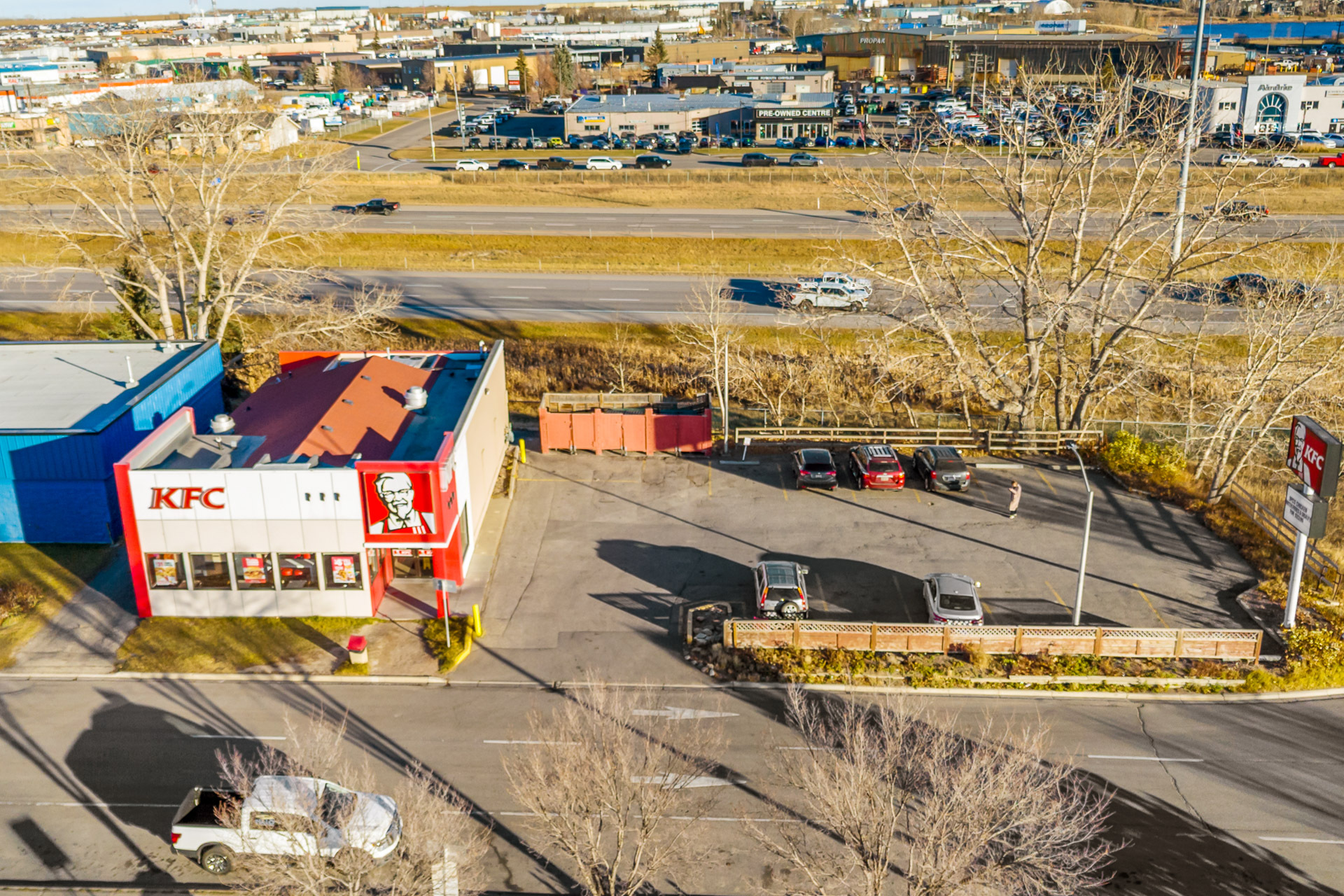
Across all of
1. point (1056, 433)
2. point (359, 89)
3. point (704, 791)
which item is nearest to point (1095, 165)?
point (1056, 433)

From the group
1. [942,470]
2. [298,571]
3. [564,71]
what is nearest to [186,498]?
[298,571]

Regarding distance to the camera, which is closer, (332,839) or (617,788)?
(617,788)

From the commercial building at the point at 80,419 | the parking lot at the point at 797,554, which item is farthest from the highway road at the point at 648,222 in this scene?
the parking lot at the point at 797,554

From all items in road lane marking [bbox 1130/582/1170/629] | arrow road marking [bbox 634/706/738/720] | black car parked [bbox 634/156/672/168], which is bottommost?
arrow road marking [bbox 634/706/738/720]

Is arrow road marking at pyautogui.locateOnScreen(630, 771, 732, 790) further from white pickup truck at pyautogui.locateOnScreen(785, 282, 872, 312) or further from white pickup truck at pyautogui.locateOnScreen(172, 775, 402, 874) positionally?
white pickup truck at pyautogui.locateOnScreen(785, 282, 872, 312)

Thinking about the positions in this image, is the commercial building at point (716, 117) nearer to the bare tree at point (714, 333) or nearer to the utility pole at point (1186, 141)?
the bare tree at point (714, 333)

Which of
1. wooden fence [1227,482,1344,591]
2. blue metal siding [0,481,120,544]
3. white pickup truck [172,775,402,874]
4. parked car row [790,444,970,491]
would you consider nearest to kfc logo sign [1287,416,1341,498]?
wooden fence [1227,482,1344,591]

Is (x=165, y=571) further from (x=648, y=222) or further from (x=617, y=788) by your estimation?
(x=648, y=222)
